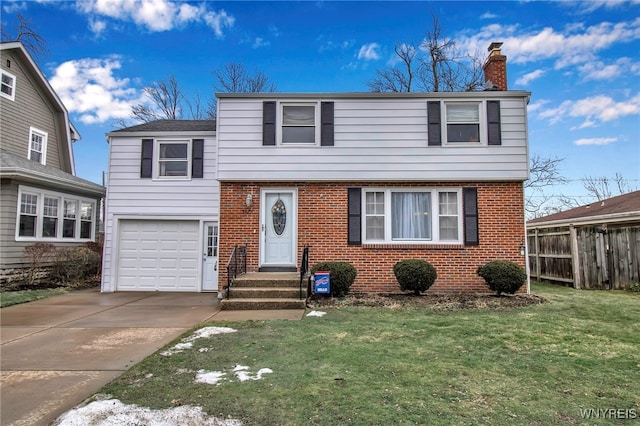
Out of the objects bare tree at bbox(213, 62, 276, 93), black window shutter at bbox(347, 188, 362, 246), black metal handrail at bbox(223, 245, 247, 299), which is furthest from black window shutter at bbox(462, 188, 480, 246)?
bare tree at bbox(213, 62, 276, 93)

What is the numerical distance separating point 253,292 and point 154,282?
4.73m

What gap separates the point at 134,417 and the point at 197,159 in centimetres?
922

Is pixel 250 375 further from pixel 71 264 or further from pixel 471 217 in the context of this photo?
pixel 71 264

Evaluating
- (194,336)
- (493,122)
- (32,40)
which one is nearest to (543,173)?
(493,122)

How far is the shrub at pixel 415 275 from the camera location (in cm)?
858

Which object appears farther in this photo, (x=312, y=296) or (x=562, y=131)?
(x=562, y=131)

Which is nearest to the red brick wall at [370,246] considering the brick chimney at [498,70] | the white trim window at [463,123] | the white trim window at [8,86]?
the white trim window at [463,123]

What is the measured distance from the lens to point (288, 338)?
550cm

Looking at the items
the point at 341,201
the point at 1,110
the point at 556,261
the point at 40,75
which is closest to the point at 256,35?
the point at 40,75

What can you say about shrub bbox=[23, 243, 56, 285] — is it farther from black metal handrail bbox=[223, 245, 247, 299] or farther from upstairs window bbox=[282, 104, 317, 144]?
upstairs window bbox=[282, 104, 317, 144]

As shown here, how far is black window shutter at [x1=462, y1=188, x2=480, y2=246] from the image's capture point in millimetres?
9539

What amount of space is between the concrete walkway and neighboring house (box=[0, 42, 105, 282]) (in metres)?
2.92

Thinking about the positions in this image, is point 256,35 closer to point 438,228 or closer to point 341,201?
point 341,201

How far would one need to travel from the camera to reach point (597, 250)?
35.9 feet
